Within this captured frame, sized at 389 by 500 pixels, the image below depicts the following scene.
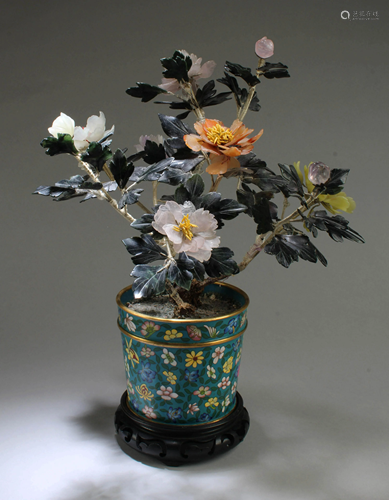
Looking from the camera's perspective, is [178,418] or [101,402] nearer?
[178,418]

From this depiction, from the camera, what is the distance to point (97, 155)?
4.68 feet

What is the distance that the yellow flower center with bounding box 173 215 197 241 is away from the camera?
1370 millimetres

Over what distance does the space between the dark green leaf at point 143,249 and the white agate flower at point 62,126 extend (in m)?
0.32

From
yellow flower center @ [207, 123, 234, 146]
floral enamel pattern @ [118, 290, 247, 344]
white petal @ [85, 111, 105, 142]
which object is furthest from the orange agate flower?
floral enamel pattern @ [118, 290, 247, 344]

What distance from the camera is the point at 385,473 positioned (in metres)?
1.57

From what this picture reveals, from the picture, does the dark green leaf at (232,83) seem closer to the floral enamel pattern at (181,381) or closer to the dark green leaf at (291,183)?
the dark green leaf at (291,183)

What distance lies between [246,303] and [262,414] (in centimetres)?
44

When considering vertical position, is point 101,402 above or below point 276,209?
below

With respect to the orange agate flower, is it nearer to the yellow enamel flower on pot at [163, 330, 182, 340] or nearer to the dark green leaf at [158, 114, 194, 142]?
the dark green leaf at [158, 114, 194, 142]

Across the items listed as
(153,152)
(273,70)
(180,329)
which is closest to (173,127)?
(153,152)

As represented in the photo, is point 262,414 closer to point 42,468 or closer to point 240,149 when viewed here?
point 42,468

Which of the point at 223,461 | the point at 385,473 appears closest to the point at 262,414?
the point at 223,461

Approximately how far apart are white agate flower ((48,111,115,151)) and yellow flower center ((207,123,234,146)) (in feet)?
0.92

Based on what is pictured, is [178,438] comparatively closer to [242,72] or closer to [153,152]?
[153,152]
